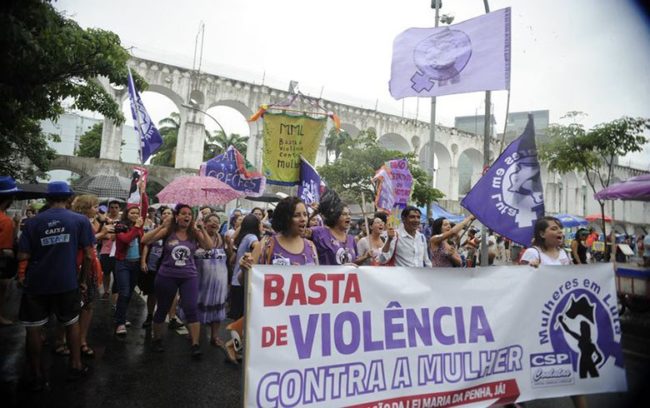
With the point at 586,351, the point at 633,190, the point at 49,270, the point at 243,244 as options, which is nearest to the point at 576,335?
the point at 586,351

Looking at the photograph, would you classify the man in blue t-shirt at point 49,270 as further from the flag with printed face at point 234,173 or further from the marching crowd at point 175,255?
the flag with printed face at point 234,173

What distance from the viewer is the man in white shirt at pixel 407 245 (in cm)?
409

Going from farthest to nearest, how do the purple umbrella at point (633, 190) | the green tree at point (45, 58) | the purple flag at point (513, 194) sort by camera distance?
the purple umbrella at point (633, 190)
the green tree at point (45, 58)
the purple flag at point (513, 194)

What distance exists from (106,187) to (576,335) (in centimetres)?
1353

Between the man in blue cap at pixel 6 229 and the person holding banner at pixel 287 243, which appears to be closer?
the person holding banner at pixel 287 243

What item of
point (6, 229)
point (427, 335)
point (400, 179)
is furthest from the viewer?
point (400, 179)

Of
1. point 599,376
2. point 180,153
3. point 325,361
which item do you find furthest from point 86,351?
point 180,153

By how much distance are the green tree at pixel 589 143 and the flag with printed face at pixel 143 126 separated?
11.1 meters

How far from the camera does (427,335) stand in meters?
2.82

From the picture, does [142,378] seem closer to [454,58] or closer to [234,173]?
→ [234,173]

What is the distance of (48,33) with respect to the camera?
4.94 m

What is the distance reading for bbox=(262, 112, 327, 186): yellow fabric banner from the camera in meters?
5.58

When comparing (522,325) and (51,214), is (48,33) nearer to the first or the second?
(51,214)

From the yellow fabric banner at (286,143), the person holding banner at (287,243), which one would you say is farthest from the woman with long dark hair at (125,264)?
the person holding banner at (287,243)
